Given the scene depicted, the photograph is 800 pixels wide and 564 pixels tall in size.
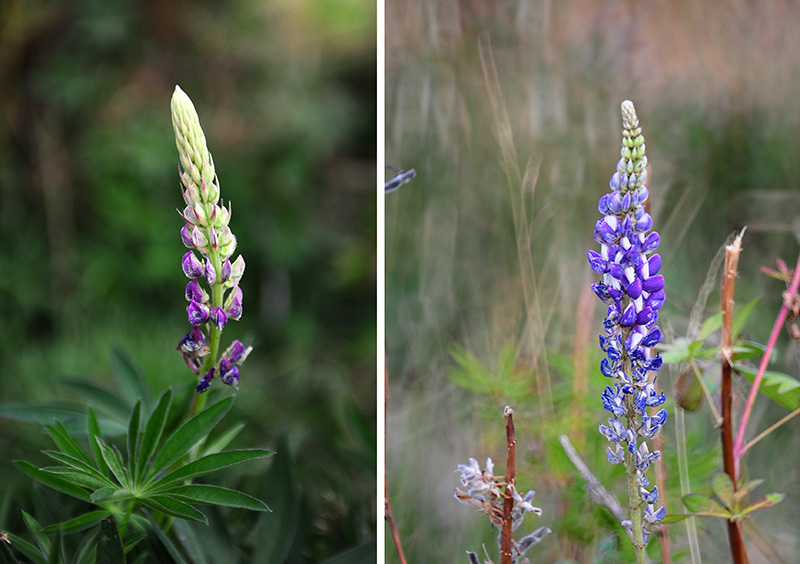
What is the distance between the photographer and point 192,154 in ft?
2.06

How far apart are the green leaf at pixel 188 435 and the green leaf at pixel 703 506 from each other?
16.7 inches

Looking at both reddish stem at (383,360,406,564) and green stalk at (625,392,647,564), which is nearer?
green stalk at (625,392,647,564)

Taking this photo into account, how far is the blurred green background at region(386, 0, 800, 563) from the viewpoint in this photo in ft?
2.32

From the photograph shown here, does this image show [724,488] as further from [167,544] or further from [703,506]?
[167,544]

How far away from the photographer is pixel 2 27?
113 centimetres

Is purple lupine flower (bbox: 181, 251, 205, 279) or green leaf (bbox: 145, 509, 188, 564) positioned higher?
purple lupine flower (bbox: 181, 251, 205, 279)

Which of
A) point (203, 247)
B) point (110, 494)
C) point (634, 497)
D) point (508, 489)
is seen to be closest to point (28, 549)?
point (110, 494)

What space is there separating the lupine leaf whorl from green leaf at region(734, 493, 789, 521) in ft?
1.79

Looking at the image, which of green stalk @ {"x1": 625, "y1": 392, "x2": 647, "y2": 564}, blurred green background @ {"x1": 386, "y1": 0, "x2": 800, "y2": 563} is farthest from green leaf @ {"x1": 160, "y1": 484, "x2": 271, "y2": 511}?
green stalk @ {"x1": 625, "y1": 392, "x2": 647, "y2": 564}

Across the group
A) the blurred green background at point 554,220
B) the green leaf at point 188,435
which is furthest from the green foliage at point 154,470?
the blurred green background at point 554,220

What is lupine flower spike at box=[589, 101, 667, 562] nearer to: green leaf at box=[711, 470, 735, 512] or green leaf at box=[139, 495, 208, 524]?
green leaf at box=[711, 470, 735, 512]

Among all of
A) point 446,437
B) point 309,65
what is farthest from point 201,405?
point 309,65

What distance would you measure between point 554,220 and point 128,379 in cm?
53

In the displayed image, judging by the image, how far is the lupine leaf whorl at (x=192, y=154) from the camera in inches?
24.7
